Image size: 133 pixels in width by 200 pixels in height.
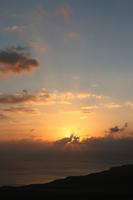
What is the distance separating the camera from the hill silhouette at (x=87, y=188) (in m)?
60.2

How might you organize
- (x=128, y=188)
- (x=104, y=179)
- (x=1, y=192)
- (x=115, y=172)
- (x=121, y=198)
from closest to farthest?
(x=121, y=198) < (x=1, y=192) < (x=128, y=188) < (x=104, y=179) < (x=115, y=172)

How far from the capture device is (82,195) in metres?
60.3

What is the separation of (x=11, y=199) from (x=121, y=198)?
779 inches

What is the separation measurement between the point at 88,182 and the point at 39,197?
24.4m

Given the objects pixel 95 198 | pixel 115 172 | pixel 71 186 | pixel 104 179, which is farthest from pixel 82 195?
pixel 115 172

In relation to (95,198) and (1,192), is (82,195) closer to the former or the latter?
(95,198)

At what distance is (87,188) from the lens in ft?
246

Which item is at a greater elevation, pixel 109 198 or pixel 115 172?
pixel 115 172

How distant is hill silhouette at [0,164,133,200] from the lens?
6025 centimetres

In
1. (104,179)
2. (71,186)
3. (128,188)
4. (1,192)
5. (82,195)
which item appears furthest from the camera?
(104,179)

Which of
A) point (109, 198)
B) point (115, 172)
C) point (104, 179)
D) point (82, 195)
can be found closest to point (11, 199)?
point (82, 195)

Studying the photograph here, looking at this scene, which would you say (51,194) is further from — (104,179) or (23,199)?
(104,179)

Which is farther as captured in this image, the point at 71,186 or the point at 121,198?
the point at 71,186

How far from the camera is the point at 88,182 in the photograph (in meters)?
81.3
